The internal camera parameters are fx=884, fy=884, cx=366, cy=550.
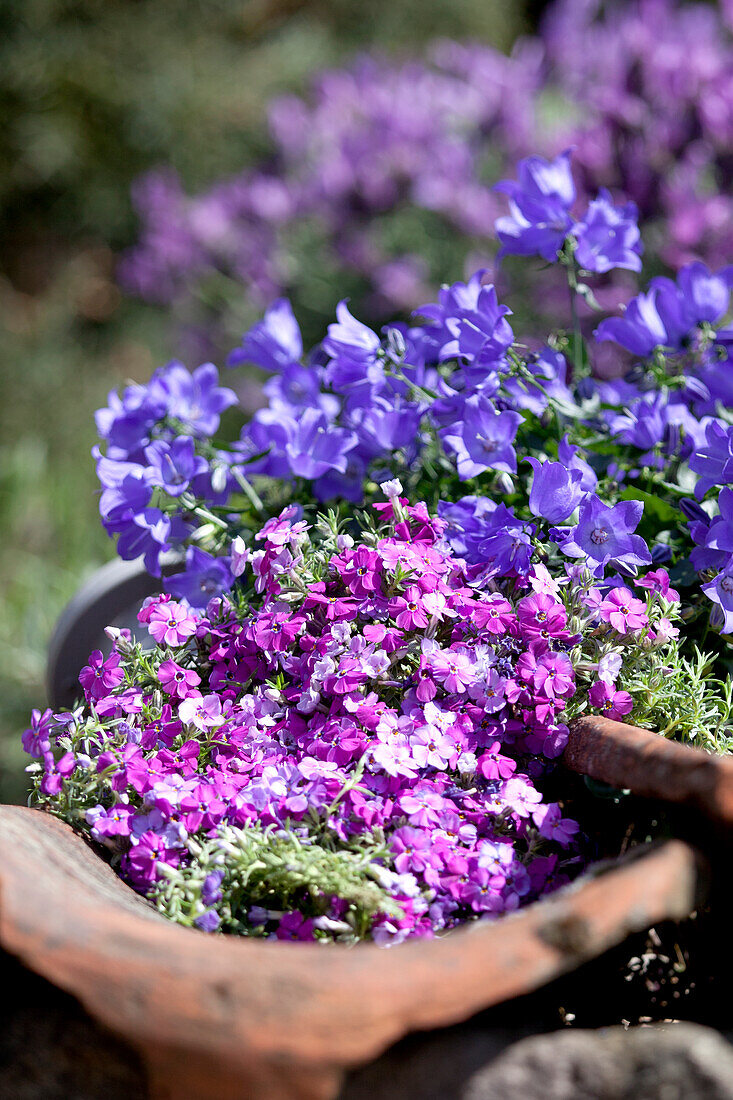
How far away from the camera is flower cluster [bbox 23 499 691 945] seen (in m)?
0.84

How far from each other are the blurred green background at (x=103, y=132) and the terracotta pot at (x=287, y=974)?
11.0ft

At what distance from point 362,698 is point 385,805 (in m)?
0.12

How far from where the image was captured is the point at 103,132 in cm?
526

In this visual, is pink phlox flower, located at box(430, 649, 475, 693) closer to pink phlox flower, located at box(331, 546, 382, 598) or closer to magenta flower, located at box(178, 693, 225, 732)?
pink phlox flower, located at box(331, 546, 382, 598)

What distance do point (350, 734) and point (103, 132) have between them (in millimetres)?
5324

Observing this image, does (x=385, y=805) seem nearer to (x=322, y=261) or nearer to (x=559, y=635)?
(x=559, y=635)

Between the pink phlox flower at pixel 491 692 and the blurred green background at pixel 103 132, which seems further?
the blurred green background at pixel 103 132

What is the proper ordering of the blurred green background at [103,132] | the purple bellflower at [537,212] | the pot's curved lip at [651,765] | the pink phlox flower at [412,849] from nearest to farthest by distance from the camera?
the pot's curved lip at [651,765]
the pink phlox flower at [412,849]
the purple bellflower at [537,212]
the blurred green background at [103,132]

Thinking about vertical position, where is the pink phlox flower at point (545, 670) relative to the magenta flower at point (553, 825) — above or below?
above

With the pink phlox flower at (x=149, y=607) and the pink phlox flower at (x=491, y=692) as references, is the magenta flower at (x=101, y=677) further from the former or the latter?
the pink phlox flower at (x=491, y=692)

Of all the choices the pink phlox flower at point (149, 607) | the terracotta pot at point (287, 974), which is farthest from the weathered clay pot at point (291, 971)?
the pink phlox flower at point (149, 607)

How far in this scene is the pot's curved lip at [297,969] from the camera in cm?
60

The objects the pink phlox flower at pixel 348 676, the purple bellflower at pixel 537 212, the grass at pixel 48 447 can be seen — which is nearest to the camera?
the pink phlox flower at pixel 348 676

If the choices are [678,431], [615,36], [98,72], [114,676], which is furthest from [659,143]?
[98,72]
